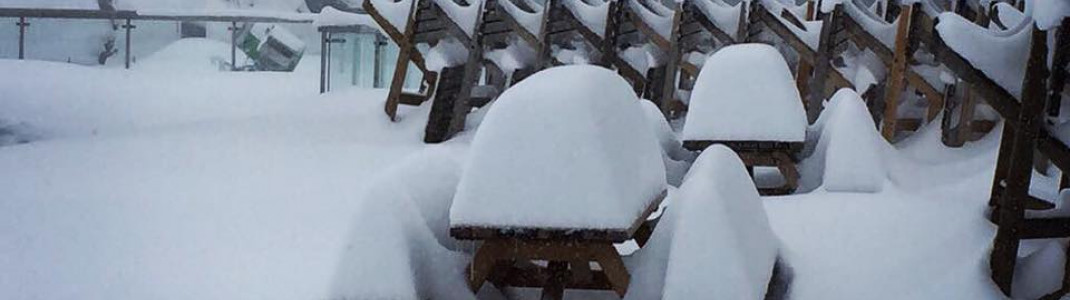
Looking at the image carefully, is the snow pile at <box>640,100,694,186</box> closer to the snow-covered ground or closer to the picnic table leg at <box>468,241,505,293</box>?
the snow-covered ground

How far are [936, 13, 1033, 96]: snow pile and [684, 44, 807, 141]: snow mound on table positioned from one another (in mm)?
2041

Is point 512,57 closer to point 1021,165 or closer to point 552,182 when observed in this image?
point 1021,165

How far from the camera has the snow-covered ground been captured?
152 inches

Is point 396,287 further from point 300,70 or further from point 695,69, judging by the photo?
point 300,70

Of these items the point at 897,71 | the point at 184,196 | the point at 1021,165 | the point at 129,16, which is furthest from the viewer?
the point at 129,16

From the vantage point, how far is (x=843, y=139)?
20.3 feet

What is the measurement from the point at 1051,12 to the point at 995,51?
0.44 m

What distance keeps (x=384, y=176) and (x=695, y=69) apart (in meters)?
7.39

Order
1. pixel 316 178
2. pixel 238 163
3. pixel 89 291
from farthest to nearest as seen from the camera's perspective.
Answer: pixel 238 163 → pixel 316 178 → pixel 89 291

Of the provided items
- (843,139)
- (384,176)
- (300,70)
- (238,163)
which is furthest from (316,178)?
(300,70)

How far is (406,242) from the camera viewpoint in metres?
3.66

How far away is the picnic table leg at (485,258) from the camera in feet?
11.9

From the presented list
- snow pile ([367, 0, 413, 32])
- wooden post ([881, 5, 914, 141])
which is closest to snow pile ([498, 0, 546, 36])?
snow pile ([367, 0, 413, 32])

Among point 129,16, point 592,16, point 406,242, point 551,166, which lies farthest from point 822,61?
point 129,16
